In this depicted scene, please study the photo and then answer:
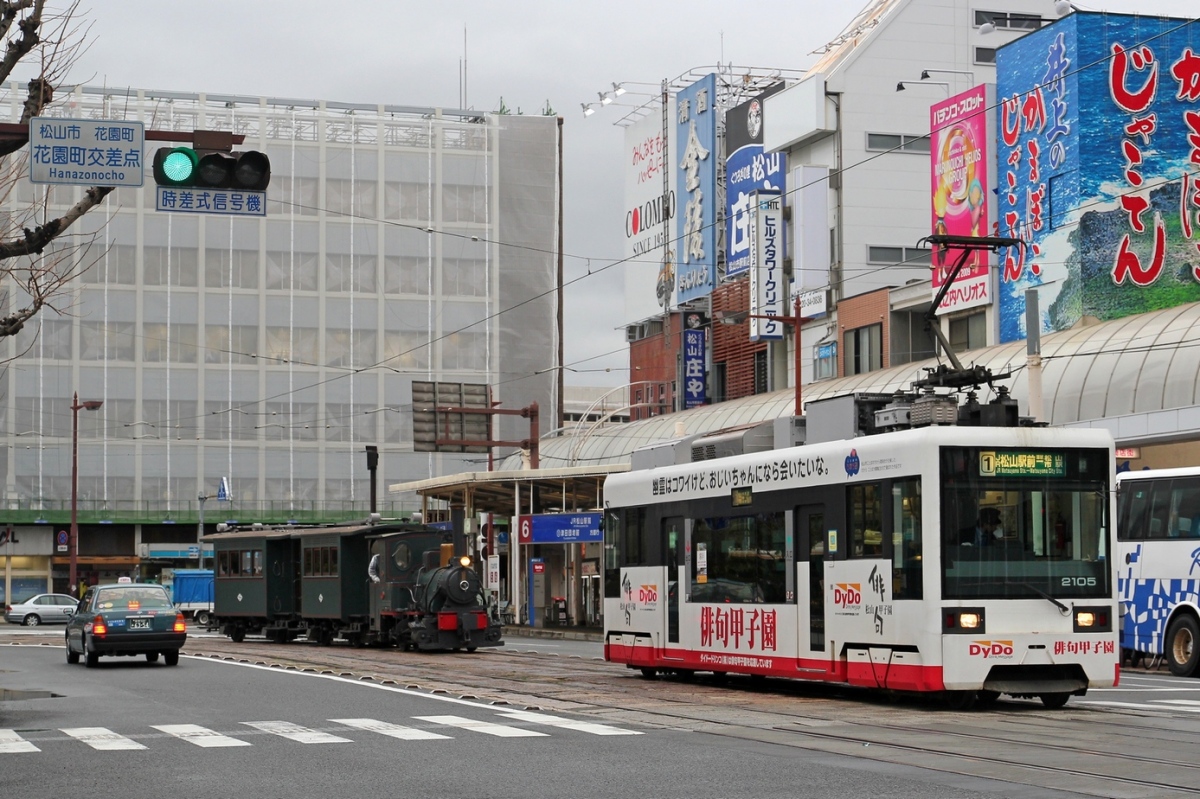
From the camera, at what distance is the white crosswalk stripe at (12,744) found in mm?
13859

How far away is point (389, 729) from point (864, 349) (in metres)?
45.5

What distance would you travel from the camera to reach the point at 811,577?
61.3 feet

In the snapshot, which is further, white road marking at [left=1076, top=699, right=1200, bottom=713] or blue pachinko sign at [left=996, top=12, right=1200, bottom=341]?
blue pachinko sign at [left=996, top=12, right=1200, bottom=341]

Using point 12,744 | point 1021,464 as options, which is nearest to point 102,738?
point 12,744

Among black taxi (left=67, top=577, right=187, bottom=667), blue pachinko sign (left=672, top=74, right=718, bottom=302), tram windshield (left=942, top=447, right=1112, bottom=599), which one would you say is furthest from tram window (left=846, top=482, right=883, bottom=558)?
blue pachinko sign (left=672, top=74, right=718, bottom=302)

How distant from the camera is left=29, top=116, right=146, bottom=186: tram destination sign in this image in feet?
54.6

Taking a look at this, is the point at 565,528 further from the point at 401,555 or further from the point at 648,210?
the point at 648,210

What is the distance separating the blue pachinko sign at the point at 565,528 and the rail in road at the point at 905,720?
62.7ft

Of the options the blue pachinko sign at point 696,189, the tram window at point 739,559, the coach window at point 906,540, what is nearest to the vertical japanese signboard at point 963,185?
the blue pachinko sign at point 696,189

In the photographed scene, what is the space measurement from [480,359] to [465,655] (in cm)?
5014

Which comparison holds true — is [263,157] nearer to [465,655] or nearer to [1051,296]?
[465,655]

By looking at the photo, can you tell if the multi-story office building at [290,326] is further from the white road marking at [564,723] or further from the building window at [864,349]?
the white road marking at [564,723]

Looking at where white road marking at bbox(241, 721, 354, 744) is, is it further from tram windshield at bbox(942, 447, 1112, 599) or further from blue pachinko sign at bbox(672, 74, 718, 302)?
blue pachinko sign at bbox(672, 74, 718, 302)

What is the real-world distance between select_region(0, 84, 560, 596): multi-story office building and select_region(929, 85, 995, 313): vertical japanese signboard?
98.1ft
